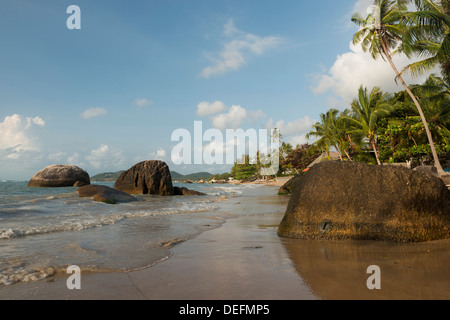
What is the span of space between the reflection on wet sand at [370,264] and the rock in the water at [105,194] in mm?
11144

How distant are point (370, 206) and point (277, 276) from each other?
8.61 ft

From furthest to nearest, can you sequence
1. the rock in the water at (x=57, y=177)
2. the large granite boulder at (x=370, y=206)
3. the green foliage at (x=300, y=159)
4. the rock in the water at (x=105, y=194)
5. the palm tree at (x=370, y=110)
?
1. the green foliage at (x=300, y=159)
2. the rock in the water at (x=57, y=177)
3. the palm tree at (x=370, y=110)
4. the rock in the water at (x=105, y=194)
5. the large granite boulder at (x=370, y=206)

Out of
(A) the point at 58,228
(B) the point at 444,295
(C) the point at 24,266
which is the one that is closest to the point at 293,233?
(B) the point at 444,295

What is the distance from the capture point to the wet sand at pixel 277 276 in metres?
2.50

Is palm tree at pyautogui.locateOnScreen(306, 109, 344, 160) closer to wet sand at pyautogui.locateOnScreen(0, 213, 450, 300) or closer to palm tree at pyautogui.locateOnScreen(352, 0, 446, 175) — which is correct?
palm tree at pyautogui.locateOnScreen(352, 0, 446, 175)

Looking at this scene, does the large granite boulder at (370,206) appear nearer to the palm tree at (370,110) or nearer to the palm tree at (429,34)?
the palm tree at (429,34)

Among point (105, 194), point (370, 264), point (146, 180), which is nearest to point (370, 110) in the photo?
point (146, 180)

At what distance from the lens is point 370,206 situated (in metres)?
4.70

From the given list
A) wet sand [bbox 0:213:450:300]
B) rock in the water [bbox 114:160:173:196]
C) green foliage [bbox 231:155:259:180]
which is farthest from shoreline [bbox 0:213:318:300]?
green foliage [bbox 231:155:259:180]

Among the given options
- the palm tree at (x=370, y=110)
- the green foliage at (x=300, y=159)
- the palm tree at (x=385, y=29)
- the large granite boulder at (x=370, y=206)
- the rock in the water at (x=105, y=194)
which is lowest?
the rock in the water at (x=105, y=194)

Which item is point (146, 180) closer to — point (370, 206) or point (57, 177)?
point (370, 206)

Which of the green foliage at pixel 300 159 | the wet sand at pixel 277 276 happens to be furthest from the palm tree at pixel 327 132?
the wet sand at pixel 277 276

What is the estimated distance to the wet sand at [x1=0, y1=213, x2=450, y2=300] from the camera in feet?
8.21
